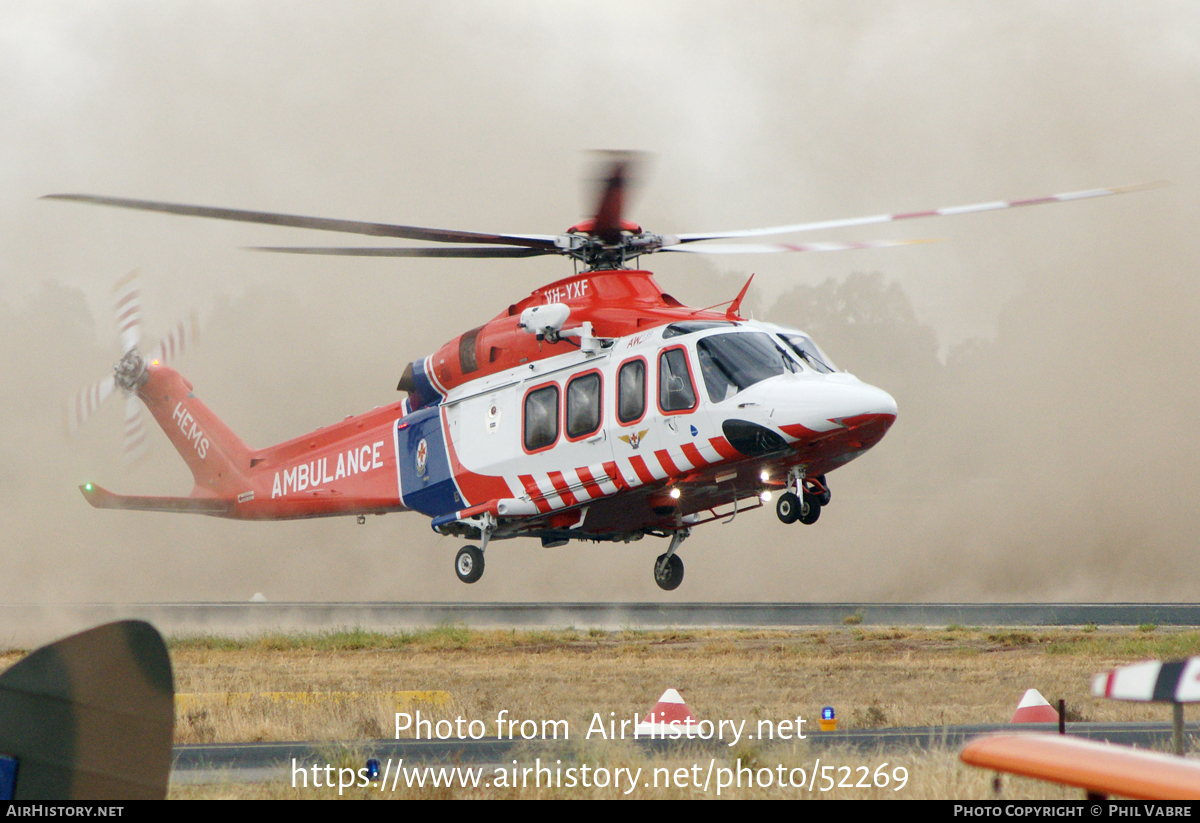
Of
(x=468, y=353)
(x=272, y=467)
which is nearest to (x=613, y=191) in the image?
(x=468, y=353)

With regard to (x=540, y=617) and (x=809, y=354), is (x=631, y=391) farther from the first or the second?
(x=540, y=617)

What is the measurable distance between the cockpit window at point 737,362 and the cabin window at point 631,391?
3.19ft

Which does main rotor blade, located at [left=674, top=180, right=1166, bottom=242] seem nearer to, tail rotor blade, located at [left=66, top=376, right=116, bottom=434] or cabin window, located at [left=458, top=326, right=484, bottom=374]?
cabin window, located at [left=458, top=326, right=484, bottom=374]

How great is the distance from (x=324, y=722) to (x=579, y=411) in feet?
18.1

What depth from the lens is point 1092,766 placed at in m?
4.93

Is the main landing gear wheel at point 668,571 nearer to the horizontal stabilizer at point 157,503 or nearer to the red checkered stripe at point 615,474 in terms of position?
the red checkered stripe at point 615,474

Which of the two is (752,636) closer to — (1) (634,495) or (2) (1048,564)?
(1) (634,495)

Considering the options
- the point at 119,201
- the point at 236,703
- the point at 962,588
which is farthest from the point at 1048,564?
the point at 119,201

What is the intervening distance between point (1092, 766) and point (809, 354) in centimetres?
1227

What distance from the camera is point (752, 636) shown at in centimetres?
2783

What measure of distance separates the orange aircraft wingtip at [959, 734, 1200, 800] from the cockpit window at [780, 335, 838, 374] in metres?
11.5

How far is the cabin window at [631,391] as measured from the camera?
56.6 ft

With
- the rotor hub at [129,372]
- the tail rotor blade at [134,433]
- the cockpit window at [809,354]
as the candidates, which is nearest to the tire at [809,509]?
the cockpit window at [809,354]
